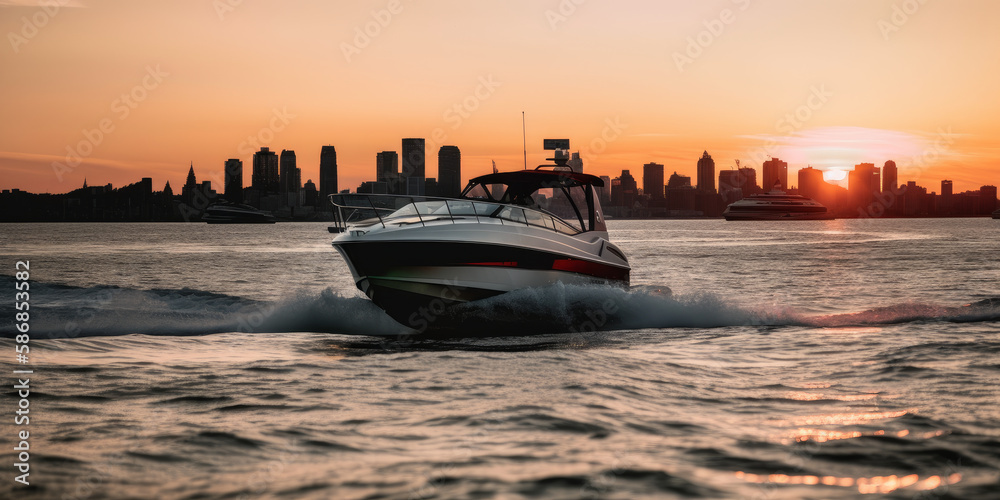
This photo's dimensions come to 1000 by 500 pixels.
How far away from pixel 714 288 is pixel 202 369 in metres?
18.7

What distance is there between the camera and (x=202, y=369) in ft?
28.9

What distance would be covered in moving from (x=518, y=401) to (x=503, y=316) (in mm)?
5684

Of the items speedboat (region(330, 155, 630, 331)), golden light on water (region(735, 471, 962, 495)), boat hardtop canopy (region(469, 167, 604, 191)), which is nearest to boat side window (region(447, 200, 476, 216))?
speedboat (region(330, 155, 630, 331))

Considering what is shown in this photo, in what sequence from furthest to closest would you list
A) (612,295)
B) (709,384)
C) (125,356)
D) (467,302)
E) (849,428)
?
(612,295)
(467,302)
(125,356)
(709,384)
(849,428)

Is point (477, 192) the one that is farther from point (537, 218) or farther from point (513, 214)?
point (513, 214)

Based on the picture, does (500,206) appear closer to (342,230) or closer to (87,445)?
(342,230)

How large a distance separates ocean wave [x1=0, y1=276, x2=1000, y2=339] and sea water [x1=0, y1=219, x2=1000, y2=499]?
0.05 meters

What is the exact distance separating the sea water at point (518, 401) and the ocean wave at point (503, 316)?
5 centimetres

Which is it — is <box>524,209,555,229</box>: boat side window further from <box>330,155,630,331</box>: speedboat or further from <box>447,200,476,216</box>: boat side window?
<box>447,200,476,216</box>: boat side window

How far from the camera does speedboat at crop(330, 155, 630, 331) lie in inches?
473

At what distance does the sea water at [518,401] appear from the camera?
15.4ft

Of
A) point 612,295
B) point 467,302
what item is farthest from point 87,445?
point 612,295

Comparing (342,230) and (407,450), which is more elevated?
(342,230)

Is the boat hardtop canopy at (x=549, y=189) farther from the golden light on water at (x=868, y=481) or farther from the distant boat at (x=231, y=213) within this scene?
the distant boat at (x=231, y=213)
